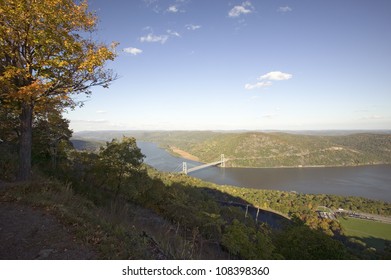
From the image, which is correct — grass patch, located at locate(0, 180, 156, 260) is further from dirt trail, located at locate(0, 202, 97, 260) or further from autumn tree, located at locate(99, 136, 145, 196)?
autumn tree, located at locate(99, 136, 145, 196)

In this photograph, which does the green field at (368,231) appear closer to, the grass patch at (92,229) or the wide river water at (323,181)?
the wide river water at (323,181)

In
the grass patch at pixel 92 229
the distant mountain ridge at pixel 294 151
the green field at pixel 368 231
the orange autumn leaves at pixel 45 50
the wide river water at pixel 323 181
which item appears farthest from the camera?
the distant mountain ridge at pixel 294 151

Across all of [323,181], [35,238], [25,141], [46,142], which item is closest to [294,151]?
[323,181]

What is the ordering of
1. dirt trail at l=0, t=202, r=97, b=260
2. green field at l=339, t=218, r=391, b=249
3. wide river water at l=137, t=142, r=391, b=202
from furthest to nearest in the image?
1. wide river water at l=137, t=142, r=391, b=202
2. green field at l=339, t=218, r=391, b=249
3. dirt trail at l=0, t=202, r=97, b=260

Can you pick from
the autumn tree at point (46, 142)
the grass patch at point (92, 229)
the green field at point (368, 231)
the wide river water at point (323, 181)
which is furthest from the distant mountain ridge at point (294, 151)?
the grass patch at point (92, 229)

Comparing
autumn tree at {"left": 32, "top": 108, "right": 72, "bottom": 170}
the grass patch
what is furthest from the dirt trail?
autumn tree at {"left": 32, "top": 108, "right": 72, "bottom": 170}
